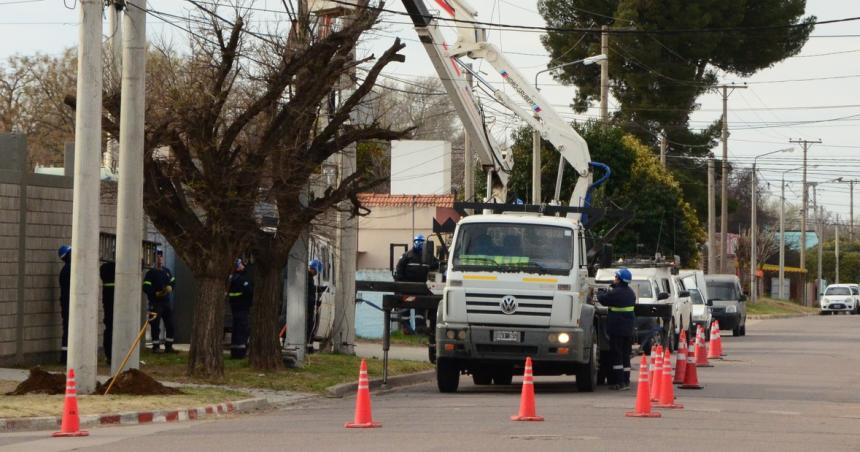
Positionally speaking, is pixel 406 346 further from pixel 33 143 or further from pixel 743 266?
pixel 743 266

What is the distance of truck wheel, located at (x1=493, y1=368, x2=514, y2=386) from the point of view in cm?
2323

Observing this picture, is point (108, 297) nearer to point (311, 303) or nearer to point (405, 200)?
point (311, 303)

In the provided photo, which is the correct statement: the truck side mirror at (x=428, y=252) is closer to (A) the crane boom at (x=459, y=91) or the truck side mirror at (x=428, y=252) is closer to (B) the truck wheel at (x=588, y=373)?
(B) the truck wheel at (x=588, y=373)

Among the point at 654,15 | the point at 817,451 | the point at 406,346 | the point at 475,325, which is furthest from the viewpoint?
the point at 654,15

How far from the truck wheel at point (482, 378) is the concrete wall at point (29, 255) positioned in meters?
7.08

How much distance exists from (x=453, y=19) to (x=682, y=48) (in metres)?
31.4

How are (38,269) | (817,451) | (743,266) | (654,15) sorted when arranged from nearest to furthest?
(817,451) → (38,269) → (654,15) → (743,266)

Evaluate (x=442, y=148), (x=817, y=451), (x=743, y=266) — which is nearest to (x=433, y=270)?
(x=817, y=451)

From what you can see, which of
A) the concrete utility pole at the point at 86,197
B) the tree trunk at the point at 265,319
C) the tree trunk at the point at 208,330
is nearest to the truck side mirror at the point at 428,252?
the tree trunk at the point at 265,319

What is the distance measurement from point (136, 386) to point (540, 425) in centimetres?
591

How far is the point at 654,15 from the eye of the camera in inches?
2151

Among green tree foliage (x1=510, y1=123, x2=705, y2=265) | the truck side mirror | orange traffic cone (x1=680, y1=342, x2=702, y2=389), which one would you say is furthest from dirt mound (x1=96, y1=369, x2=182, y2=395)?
green tree foliage (x1=510, y1=123, x2=705, y2=265)

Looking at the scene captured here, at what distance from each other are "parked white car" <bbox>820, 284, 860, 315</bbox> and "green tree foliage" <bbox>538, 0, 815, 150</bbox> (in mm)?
24437

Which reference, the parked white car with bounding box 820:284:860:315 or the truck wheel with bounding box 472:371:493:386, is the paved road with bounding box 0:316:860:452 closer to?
the truck wheel with bounding box 472:371:493:386
